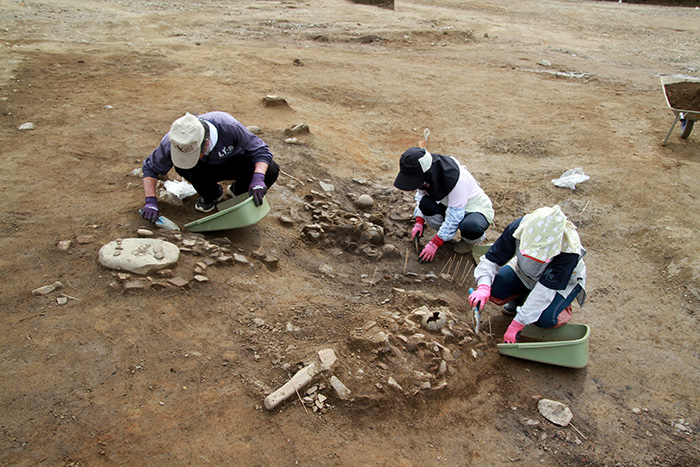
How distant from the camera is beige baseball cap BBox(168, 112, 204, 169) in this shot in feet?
9.91

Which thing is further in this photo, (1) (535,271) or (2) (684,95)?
(2) (684,95)

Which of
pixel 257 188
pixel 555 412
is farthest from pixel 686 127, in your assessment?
pixel 257 188

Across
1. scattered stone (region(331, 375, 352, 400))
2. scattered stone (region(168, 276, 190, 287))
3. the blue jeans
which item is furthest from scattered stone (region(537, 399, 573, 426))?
scattered stone (region(168, 276, 190, 287))

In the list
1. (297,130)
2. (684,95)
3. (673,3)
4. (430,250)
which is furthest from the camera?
(673,3)

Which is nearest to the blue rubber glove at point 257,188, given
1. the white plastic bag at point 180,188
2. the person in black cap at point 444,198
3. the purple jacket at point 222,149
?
the purple jacket at point 222,149

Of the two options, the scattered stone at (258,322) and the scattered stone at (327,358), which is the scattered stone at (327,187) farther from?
the scattered stone at (327,358)

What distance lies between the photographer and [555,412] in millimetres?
2600

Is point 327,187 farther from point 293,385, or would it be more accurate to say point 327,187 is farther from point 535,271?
point 293,385

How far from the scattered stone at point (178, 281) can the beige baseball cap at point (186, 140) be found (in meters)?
0.81

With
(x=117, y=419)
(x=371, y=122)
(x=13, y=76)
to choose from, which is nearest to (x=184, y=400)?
(x=117, y=419)

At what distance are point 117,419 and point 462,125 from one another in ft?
18.8

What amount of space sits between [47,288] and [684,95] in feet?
25.0

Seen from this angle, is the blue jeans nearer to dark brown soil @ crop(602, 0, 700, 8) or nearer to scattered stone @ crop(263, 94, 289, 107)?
scattered stone @ crop(263, 94, 289, 107)

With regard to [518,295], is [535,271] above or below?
above
